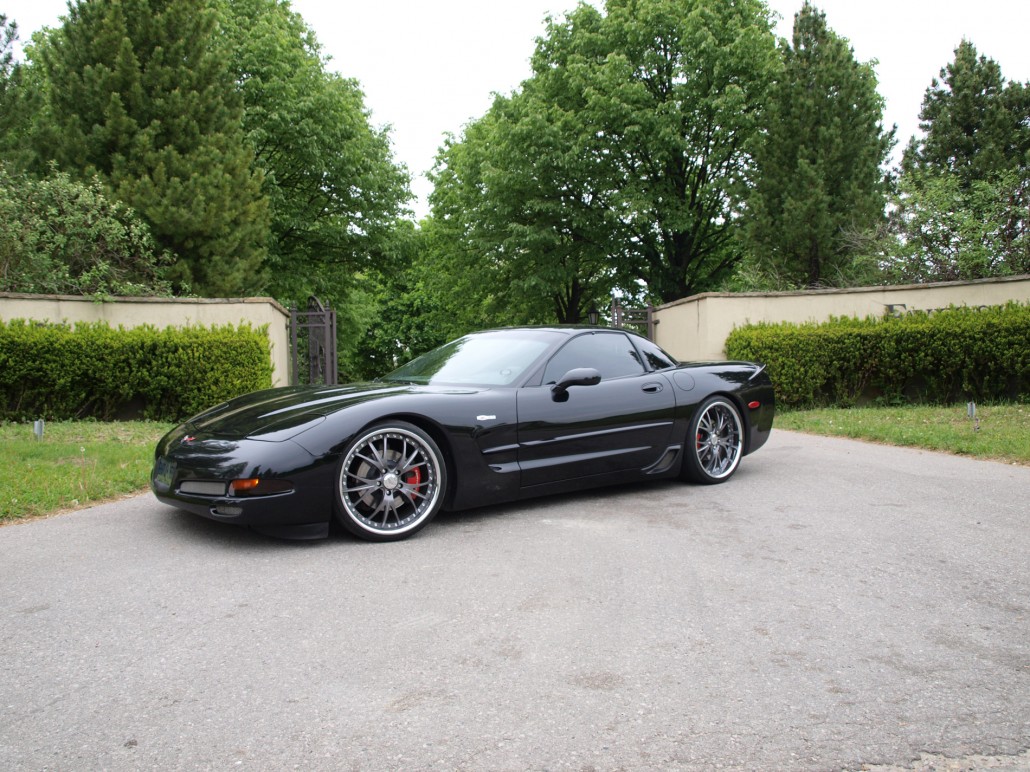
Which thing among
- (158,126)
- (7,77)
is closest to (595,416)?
(158,126)

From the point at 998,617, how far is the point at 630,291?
2415cm

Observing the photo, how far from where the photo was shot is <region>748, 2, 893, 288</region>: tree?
62.5ft

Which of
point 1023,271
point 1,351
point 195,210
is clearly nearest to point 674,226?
point 1023,271

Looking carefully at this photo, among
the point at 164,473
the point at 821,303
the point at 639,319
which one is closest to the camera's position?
the point at 164,473

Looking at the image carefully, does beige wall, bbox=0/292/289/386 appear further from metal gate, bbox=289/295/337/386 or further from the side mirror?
the side mirror

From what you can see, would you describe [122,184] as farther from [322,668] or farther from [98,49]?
[322,668]

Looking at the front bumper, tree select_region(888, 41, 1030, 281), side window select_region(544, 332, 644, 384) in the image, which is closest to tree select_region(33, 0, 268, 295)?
side window select_region(544, 332, 644, 384)

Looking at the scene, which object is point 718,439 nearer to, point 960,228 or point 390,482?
point 390,482

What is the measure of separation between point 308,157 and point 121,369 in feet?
40.8

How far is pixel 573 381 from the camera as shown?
206 inches

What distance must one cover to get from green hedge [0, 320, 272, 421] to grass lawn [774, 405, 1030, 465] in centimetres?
756

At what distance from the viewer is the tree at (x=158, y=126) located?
1441 centimetres

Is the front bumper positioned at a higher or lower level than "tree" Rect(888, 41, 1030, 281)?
lower

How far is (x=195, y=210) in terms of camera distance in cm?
1450
